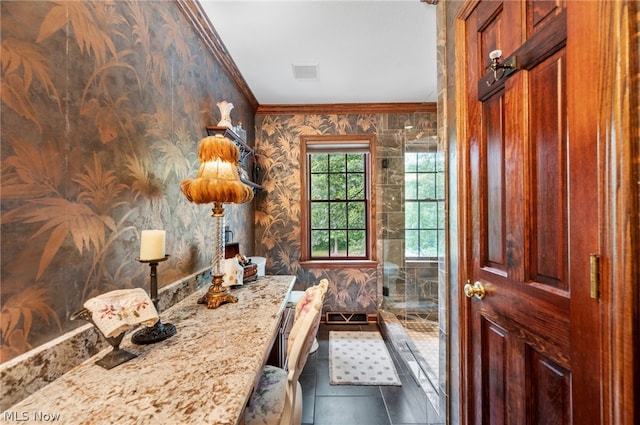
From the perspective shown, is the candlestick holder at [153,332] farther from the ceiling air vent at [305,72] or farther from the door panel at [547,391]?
the ceiling air vent at [305,72]

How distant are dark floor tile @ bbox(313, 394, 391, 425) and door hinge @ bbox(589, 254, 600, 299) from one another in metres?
1.58

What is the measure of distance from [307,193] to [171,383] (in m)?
2.63

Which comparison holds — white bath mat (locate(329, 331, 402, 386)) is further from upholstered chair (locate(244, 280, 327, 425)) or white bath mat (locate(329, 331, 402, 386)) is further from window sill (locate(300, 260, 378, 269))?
upholstered chair (locate(244, 280, 327, 425))

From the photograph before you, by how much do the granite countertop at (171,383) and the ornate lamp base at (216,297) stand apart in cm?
17

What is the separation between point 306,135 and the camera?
313 centimetres

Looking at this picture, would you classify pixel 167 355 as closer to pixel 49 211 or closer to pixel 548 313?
pixel 49 211

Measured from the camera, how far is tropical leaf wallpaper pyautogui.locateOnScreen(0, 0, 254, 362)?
66 cm

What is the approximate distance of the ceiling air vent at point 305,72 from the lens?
2.26 metres

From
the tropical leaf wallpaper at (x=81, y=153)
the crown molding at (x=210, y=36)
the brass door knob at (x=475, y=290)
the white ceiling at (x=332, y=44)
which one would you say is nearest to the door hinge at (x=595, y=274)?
the brass door knob at (x=475, y=290)

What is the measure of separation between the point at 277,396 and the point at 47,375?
784 mm

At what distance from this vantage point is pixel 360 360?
2295 mm

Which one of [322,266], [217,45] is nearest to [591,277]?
[217,45]

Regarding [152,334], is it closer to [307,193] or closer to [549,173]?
[549,173]

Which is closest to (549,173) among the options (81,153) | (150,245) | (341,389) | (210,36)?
(150,245)
